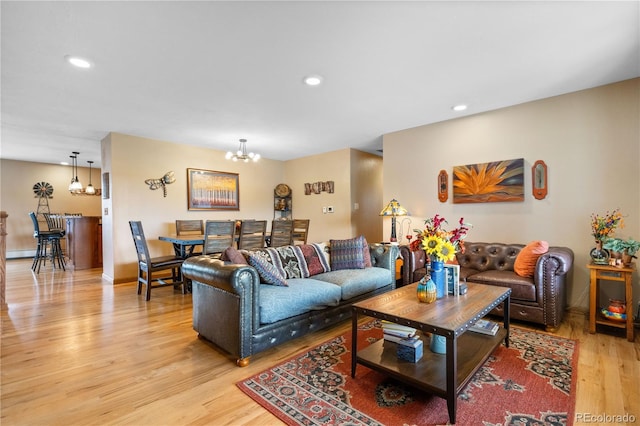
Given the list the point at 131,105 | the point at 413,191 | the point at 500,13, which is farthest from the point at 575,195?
the point at 131,105

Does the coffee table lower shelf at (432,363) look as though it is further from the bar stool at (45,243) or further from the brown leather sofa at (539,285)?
the bar stool at (45,243)

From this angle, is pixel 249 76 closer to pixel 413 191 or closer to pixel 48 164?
pixel 413 191

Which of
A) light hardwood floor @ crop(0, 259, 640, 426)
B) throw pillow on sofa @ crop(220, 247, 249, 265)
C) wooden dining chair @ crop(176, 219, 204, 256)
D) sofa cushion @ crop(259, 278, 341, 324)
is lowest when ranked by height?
light hardwood floor @ crop(0, 259, 640, 426)

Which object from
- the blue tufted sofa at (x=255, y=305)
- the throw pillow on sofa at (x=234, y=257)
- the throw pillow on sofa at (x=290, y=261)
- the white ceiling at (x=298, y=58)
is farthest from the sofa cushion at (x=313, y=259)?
the white ceiling at (x=298, y=58)

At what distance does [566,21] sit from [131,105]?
4.32m

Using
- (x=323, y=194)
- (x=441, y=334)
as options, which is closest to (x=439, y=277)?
(x=441, y=334)

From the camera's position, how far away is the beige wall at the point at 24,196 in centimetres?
752

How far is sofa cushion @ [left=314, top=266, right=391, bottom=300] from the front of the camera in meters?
2.96

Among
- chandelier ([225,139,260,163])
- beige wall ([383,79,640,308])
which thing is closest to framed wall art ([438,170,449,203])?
beige wall ([383,79,640,308])

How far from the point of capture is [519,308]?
2.93 meters

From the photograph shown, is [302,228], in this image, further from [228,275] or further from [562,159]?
[562,159]

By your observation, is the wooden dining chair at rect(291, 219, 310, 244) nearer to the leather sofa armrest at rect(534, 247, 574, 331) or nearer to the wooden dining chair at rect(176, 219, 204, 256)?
the wooden dining chair at rect(176, 219, 204, 256)

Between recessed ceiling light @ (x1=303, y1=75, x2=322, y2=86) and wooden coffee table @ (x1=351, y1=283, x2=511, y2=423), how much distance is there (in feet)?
7.06

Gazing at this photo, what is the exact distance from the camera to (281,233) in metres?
4.68
